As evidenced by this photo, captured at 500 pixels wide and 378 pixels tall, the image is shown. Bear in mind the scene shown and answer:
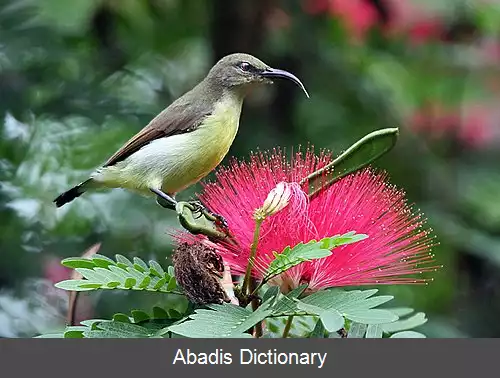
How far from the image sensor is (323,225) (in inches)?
40.4

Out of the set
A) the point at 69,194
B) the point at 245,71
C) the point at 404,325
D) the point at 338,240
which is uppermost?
the point at 245,71

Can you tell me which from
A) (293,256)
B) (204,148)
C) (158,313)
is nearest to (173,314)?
(158,313)

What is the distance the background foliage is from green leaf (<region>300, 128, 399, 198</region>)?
107 centimetres

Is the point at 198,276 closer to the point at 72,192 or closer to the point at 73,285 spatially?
the point at 73,285

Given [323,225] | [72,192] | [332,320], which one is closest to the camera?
[332,320]

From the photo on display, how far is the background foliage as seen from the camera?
7.05 feet

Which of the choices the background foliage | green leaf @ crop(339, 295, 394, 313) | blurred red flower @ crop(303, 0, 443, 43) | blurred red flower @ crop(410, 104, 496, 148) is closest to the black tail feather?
the background foliage

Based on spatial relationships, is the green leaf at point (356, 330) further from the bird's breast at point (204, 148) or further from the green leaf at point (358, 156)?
the bird's breast at point (204, 148)

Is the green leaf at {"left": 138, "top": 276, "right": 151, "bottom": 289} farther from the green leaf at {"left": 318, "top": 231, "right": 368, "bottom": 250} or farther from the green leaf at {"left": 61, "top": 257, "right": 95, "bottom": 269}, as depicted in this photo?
the green leaf at {"left": 318, "top": 231, "right": 368, "bottom": 250}

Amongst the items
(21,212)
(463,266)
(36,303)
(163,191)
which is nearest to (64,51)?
(21,212)

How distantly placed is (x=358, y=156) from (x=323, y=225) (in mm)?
96

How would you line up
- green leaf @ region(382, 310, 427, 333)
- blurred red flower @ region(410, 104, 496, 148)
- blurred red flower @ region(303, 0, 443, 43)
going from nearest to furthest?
green leaf @ region(382, 310, 427, 333)
blurred red flower @ region(303, 0, 443, 43)
blurred red flower @ region(410, 104, 496, 148)

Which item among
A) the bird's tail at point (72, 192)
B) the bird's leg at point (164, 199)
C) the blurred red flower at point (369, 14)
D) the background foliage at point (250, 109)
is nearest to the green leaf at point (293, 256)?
the bird's leg at point (164, 199)
